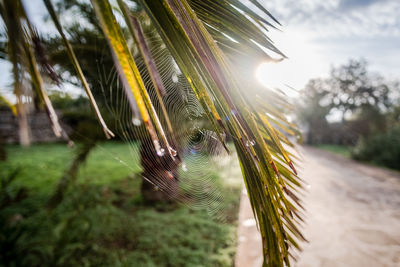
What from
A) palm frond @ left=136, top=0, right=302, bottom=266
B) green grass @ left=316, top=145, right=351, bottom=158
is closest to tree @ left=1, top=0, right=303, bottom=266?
palm frond @ left=136, top=0, right=302, bottom=266

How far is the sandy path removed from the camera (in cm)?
210

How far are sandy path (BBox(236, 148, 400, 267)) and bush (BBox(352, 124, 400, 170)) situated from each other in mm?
4938

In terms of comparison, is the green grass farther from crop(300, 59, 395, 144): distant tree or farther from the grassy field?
the grassy field

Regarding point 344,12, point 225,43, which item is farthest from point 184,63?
point 344,12

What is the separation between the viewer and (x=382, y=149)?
29.9 ft

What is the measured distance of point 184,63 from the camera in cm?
43

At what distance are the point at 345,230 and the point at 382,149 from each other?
8.89 meters

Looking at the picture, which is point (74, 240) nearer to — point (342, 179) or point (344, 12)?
point (344, 12)

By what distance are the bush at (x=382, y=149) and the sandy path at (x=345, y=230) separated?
16.2ft

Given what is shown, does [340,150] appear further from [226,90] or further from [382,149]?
[226,90]

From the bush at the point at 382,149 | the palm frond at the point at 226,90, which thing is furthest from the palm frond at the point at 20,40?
the bush at the point at 382,149

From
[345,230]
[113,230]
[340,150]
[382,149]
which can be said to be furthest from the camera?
[340,150]

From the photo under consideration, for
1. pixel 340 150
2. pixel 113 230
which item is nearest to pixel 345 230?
pixel 113 230

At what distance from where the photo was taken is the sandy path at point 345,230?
2.10 m
